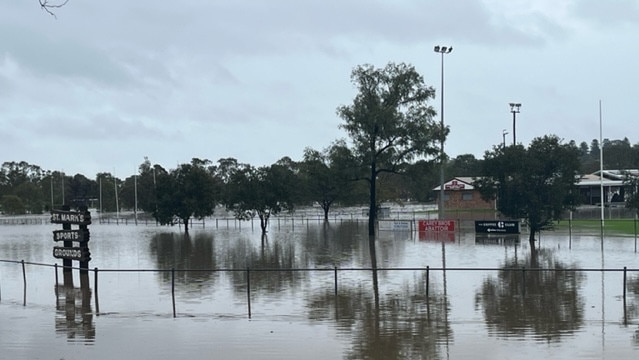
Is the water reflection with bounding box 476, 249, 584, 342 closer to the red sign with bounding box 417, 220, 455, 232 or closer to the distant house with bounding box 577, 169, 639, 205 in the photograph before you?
the red sign with bounding box 417, 220, 455, 232

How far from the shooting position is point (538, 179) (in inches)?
1780

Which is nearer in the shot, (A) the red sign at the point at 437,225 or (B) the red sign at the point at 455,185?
(A) the red sign at the point at 437,225

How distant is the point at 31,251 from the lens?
150ft

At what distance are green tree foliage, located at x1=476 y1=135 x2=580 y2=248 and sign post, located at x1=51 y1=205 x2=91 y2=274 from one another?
24.3 meters

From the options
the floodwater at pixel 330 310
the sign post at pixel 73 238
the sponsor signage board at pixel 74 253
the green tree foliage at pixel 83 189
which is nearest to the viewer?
the floodwater at pixel 330 310

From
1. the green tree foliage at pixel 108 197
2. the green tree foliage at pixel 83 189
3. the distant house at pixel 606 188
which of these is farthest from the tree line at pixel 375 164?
the green tree foliage at pixel 83 189

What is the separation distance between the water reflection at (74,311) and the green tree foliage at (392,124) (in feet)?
103

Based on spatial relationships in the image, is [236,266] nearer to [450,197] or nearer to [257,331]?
[257,331]

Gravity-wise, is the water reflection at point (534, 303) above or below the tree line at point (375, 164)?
below

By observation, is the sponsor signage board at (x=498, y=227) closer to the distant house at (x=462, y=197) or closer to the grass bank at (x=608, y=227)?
the grass bank at (x=608, y=227)

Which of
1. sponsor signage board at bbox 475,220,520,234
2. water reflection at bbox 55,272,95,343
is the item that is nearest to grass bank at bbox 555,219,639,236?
sponsor signage board at bbox 475,220,520,234

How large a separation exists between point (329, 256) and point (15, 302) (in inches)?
672

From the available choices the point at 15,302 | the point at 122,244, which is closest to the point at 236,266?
the point at 15,302

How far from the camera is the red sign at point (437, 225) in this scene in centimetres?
5542
